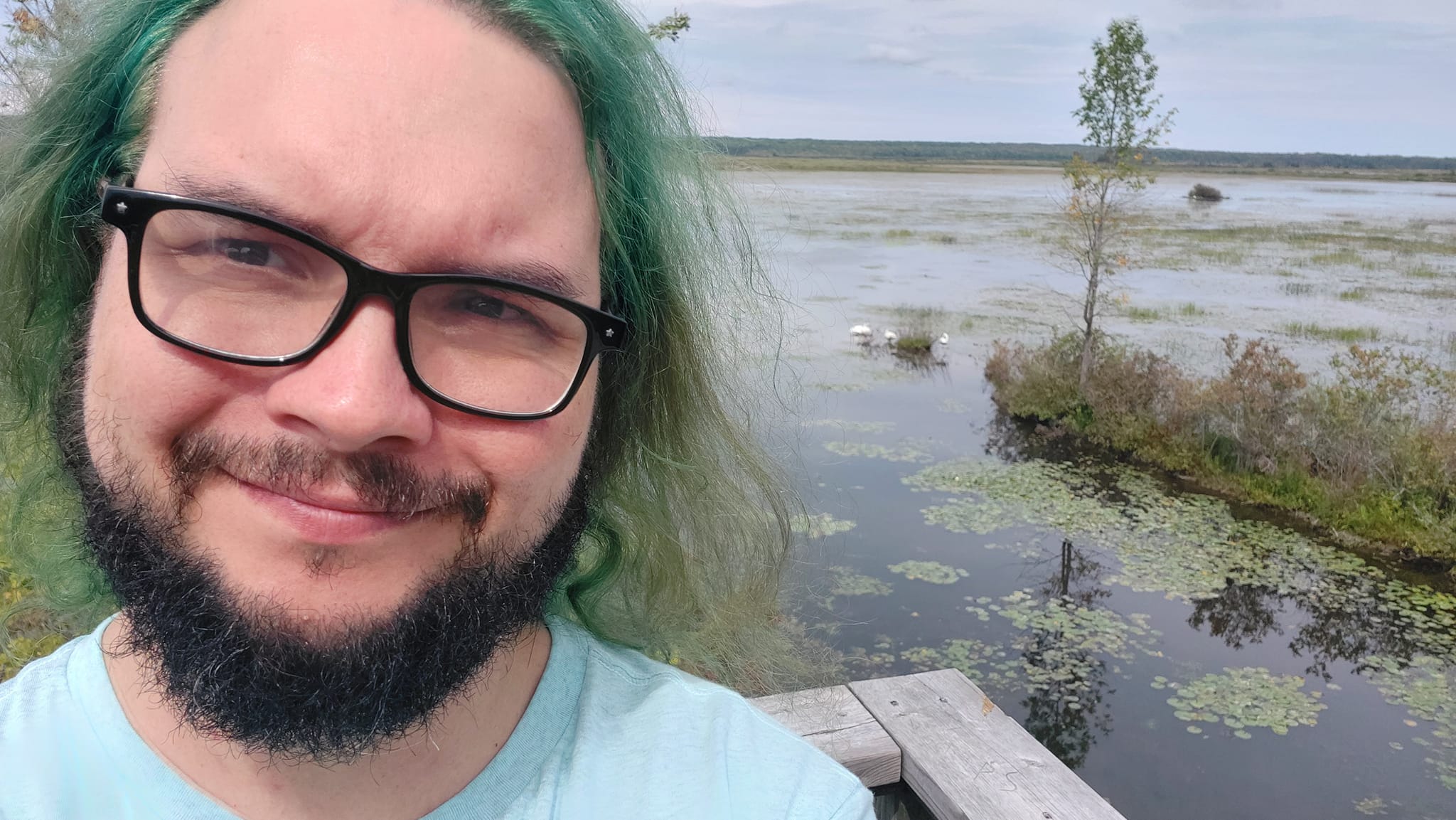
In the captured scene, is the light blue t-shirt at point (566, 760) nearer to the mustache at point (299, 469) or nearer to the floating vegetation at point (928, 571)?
the mustache at point (299, 469)

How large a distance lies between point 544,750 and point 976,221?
126ft

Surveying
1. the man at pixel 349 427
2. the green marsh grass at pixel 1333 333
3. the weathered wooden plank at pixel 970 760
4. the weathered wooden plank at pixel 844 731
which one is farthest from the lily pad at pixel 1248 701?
the green marsh grass at pixel 1333 333

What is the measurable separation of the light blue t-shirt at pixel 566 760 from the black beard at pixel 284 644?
0.07m

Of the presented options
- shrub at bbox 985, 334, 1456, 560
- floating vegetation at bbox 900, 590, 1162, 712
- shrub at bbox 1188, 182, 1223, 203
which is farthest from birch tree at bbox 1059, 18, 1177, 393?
shrub at bbox 1188, 182, 1223, 203

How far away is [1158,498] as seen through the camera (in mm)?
8516

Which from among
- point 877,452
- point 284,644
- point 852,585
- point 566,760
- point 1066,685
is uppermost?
point 284,644

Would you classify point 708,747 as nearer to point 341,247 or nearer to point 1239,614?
point 341,247

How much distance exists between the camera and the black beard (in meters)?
0.76

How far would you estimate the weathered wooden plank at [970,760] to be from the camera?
158 centimetres

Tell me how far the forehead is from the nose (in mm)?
65

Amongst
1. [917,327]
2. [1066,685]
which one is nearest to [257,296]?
[1066,685]

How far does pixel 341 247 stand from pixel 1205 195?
6352 cm

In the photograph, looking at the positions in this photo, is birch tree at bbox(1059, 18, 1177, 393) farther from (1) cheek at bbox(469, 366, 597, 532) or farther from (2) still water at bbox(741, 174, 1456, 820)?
(1) cheek at bbox(469, 366, 597, 532)

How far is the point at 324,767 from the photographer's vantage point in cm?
85
